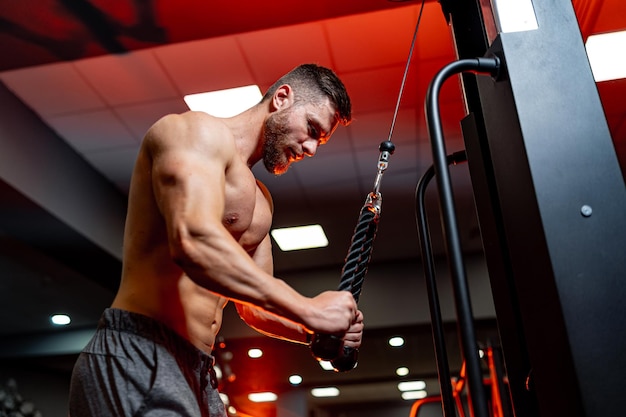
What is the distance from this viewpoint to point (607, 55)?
3.88 meters

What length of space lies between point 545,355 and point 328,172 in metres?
4.28

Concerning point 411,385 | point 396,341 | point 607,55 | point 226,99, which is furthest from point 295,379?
point 607,55

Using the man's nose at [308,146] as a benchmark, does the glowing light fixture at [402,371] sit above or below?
above

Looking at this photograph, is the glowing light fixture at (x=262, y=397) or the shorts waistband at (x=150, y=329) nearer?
the shorts waistband at (x=150, y=329)

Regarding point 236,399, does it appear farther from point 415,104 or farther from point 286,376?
point 415,104

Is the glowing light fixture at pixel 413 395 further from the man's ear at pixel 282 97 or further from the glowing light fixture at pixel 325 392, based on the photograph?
the man's ear at pixel 282 97

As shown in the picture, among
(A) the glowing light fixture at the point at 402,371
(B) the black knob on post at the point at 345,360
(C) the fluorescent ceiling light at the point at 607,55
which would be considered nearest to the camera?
(B) the black knob on post at the point at 345,360

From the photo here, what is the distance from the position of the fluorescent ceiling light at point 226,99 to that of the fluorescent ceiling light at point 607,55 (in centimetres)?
222

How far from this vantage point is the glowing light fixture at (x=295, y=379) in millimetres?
10571

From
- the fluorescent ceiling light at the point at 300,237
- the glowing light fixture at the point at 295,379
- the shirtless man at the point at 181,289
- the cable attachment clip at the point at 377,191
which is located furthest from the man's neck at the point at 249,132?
the glowing light fixture at the point at 295,379

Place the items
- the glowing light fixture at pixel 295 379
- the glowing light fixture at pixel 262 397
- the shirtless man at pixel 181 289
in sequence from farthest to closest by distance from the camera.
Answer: the glowing light fixture at pixel 262 397, the glowing light fixture at pixel 295 379, the shirtless man at pixel 181 289

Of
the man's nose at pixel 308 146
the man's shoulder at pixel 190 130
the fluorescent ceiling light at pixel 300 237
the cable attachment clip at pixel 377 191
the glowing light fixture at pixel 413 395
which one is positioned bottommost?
the cable attachment clip at pixel 377 191

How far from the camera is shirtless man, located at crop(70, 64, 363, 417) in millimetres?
1257

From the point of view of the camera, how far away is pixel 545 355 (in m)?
0.94
